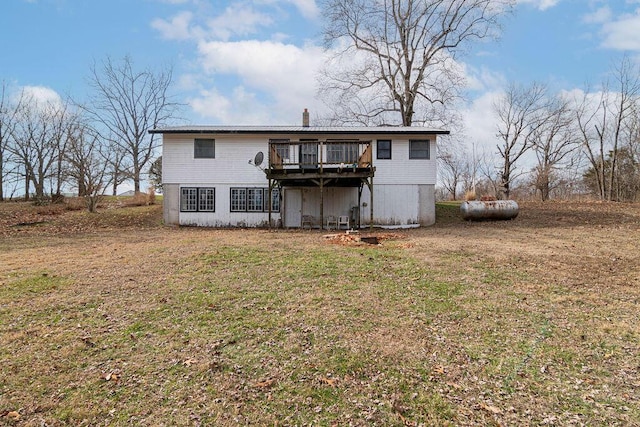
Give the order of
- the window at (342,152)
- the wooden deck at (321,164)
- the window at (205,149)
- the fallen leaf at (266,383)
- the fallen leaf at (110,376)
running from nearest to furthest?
the fallen leaf at (266,383) < the fallen leaf at (110,376) < the wooden deck at (321,164) < the window at (342,152) < the window at (205,149)

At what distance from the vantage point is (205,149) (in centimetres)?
1653

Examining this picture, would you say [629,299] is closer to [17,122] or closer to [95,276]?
[95,276]

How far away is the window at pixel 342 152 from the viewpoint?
615 inches

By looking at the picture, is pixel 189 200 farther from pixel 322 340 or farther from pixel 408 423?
pixel 408 423

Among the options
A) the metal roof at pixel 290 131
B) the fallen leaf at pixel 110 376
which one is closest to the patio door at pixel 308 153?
the metal roof at pixel 290 131

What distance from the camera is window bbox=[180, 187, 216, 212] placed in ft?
54.5

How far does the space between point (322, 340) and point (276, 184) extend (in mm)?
12534

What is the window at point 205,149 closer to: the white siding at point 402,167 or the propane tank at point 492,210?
the white siding at point 402,167

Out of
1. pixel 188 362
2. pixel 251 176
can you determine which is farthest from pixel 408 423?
pixel 251 176

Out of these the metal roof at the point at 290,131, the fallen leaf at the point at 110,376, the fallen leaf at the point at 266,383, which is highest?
the metal roof at the point at 290,131

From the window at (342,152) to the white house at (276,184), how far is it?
0.10m

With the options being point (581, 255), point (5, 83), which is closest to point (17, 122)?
point (5, 83)

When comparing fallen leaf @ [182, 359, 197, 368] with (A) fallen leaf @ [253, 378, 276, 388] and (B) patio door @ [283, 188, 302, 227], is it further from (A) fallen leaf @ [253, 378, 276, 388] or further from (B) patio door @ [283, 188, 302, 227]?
(B) patio door @ [283, 188, 302, 227]

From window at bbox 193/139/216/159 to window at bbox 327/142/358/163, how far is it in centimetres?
565
